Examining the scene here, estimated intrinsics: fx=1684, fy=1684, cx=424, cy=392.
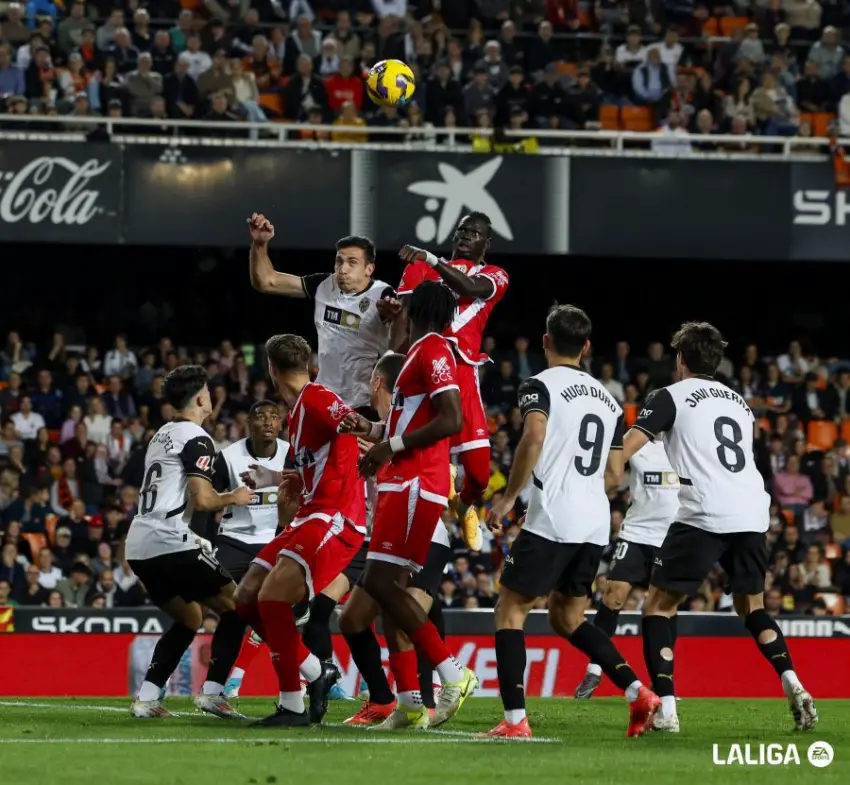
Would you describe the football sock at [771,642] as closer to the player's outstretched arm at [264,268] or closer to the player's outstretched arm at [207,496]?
the player's outstretched arm at [207,496]

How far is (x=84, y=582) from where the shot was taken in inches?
682

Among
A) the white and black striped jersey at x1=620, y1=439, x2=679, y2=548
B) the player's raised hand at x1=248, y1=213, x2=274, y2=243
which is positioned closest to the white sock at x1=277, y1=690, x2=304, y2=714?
the player's raised hand at x1=248, y1=213, x2=274, y2=243

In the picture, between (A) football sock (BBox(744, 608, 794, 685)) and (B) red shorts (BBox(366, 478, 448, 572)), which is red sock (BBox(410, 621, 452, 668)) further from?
(A) football sock (BBox(744, 608, 794, 685))

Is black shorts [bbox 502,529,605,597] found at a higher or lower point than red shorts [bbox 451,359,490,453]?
lower

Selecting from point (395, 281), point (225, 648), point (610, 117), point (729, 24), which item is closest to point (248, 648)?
point (225, 648)

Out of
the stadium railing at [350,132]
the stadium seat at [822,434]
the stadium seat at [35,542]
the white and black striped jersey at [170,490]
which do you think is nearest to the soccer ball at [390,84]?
the white and black striped jersey at [170,490]

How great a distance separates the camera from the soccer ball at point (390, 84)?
506 inches

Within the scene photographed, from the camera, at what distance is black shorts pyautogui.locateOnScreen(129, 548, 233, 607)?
32.6 ft

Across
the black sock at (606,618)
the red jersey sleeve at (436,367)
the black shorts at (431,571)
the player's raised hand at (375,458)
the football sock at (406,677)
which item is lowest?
the black sock at (606,618)

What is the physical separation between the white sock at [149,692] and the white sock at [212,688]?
1.03 feet

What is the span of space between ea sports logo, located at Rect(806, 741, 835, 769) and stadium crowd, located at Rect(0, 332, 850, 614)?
8.98m

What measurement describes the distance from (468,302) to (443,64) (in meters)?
12.1

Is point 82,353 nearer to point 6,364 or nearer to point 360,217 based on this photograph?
point 6,364

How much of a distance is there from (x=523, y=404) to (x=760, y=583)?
1944 millimetres
